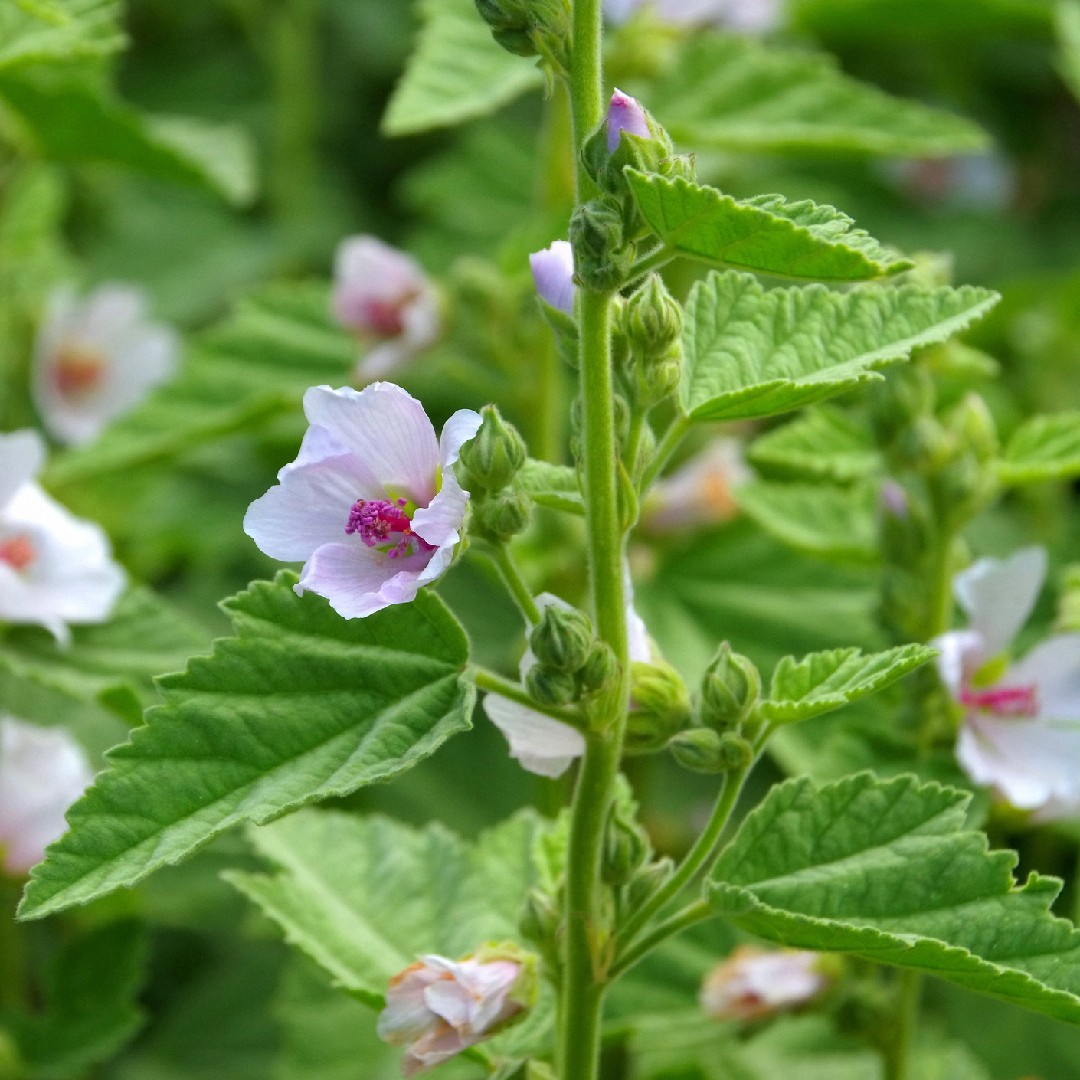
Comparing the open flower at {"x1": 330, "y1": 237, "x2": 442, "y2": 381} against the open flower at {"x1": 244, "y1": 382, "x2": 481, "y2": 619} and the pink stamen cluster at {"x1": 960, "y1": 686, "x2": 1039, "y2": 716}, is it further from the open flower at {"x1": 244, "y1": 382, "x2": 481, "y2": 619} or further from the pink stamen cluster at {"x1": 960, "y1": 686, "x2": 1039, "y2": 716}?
the open flower at {"x1": 244, "y1": 382, "x2": 481, "y2": 619}

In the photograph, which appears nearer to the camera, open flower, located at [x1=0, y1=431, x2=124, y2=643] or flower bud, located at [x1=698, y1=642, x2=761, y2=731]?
flower bud, located at [x1=698, y1=642, x2=761, y2=731]

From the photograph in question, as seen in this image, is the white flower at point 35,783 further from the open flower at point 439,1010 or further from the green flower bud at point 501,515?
the green flower bud at point 501,515

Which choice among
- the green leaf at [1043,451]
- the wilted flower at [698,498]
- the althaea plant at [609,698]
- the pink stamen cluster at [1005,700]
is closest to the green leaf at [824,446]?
the althaea plant at [609,698]

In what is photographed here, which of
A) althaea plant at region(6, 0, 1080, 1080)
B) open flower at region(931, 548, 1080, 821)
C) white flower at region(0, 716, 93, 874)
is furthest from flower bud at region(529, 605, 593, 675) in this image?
white flower at region(0, 716, 93, 874)

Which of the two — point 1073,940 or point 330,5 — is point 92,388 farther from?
point 1073,940

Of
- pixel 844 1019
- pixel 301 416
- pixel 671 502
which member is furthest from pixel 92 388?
pixel 844 1019
